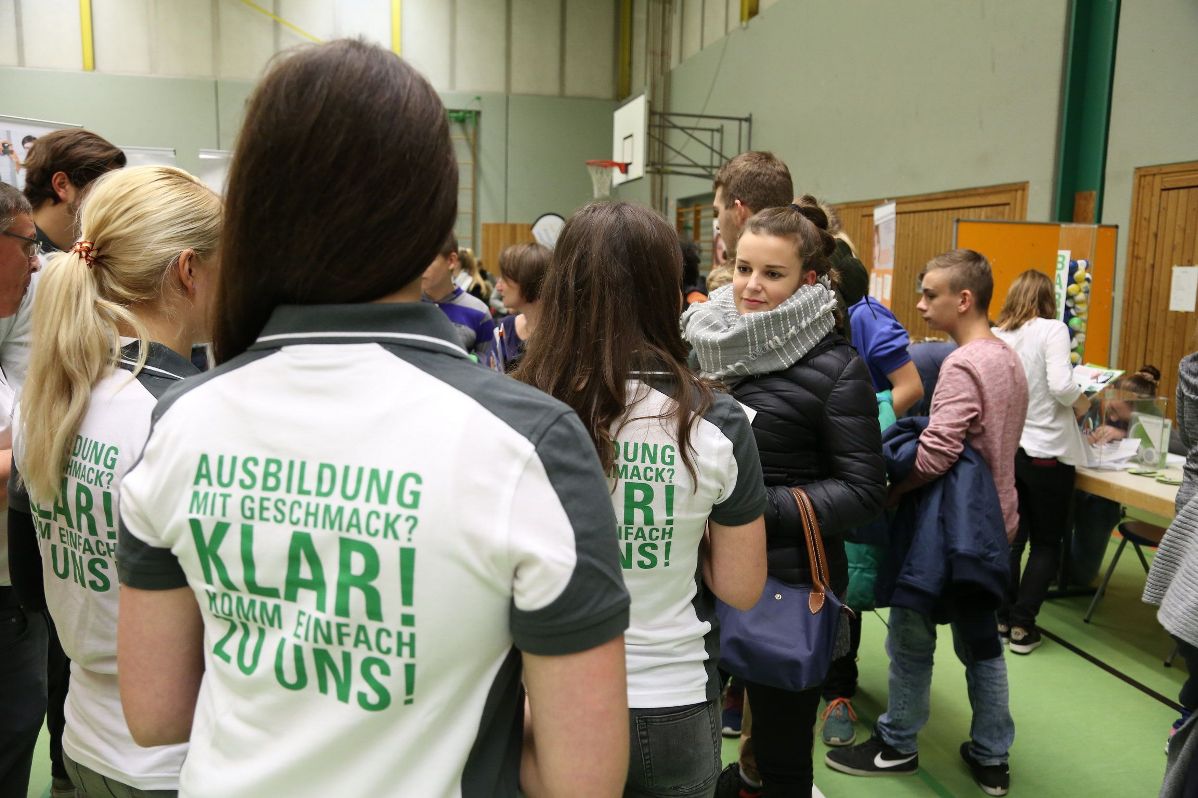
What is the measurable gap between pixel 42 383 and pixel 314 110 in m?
0.77

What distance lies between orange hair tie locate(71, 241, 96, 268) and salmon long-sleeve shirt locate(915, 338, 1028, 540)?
2.06 meters

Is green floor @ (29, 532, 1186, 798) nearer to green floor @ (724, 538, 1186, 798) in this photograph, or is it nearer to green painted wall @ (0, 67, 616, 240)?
green floor @ (724, 538, 1186, 798)

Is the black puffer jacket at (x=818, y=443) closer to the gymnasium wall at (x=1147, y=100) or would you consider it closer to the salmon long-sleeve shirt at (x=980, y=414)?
the salmon long-sleeve shirt at (x=980, y=414)

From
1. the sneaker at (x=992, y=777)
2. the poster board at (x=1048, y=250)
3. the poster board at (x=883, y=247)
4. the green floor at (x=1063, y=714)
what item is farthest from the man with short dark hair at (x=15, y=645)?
the poster board at (x=883, y=247)

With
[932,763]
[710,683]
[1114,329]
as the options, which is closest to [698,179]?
[1114,329]

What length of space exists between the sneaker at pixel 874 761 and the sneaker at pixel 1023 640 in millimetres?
1116

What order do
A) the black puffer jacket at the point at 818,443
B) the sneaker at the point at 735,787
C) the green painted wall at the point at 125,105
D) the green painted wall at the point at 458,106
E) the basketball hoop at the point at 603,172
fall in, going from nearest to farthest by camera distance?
the black puffer jacket at the point at 818,443 < the sneaker at the point at 735,787 < the green painted wall at the point at 125,105 < the green painted wall at the point at 458,106 < the basketball hoop at the point at 603,172

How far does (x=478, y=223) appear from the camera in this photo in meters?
13.0

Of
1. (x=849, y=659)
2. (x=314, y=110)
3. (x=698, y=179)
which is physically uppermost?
(x=698, y=179)

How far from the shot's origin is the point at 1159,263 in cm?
489

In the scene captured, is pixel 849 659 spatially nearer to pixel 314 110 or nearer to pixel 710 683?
pixel 710 683

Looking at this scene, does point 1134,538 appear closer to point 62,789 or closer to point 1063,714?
point 1063,714

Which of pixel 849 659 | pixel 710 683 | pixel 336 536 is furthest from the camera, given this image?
Answer: pixel 849 659

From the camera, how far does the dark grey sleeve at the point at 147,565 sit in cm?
78
